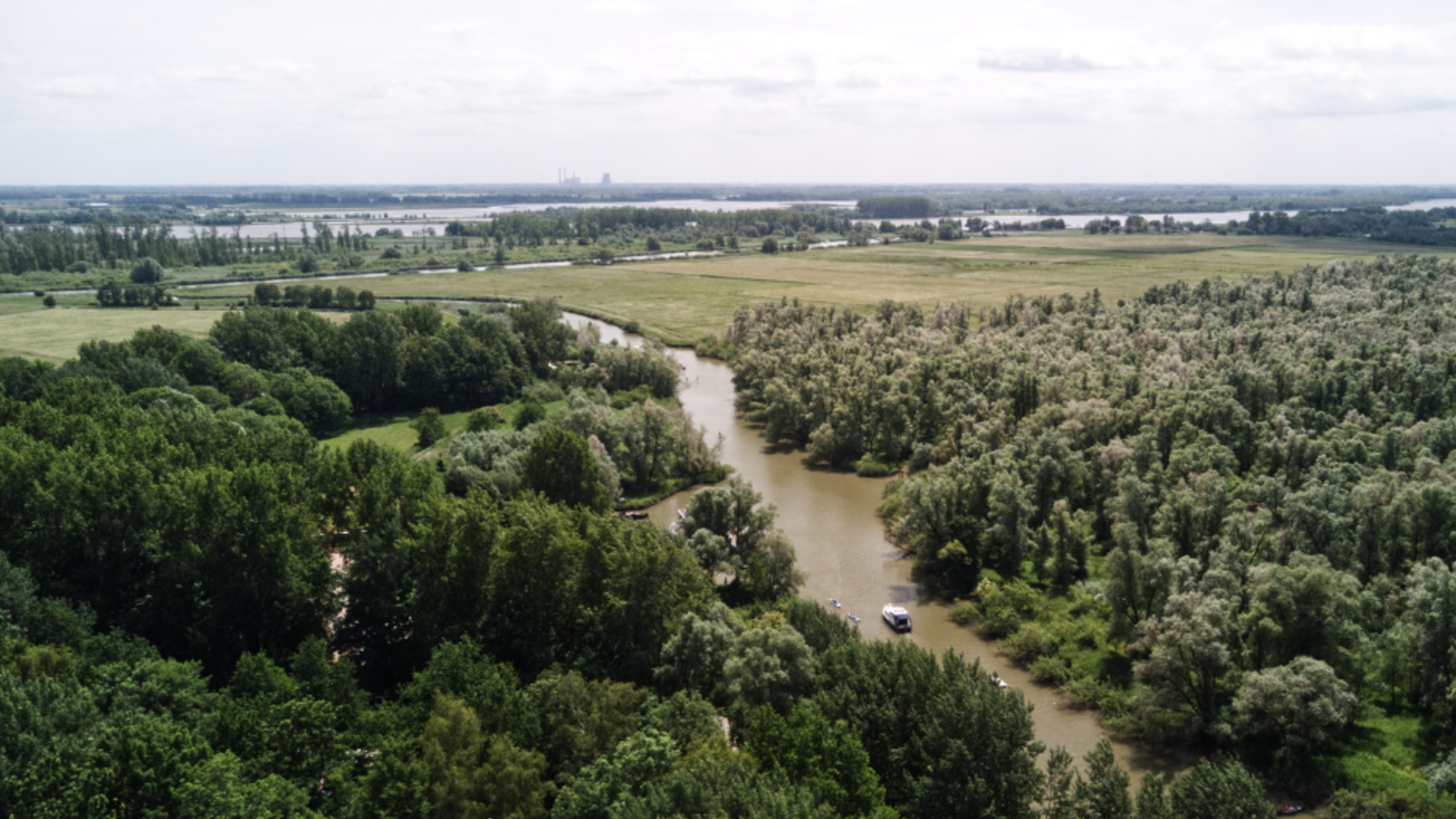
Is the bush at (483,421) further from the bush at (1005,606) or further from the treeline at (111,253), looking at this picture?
the treeline at (111,253)

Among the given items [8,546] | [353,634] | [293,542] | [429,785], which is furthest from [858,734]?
[8,546]

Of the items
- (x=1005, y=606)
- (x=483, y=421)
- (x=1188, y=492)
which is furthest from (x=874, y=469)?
(x=483, y=421)

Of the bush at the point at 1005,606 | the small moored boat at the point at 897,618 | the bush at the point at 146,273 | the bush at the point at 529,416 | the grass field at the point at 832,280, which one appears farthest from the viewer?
the bush at the point at 146,273

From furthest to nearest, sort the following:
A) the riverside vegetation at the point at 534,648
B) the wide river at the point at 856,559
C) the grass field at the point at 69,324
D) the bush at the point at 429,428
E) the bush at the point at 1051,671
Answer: the grass field at the point at 69,324, the bush at the point at 429,428, the bush at the point at 1051,671, the wide river at the point at 856,559, the riverside vegetation at the point at 534,648

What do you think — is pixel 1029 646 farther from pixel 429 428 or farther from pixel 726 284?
pixel 726 284

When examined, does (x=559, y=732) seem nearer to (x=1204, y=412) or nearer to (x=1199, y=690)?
(x=1199, y=690)

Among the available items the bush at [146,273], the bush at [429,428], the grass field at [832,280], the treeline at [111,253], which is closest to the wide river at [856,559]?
the bush at [429,428]
